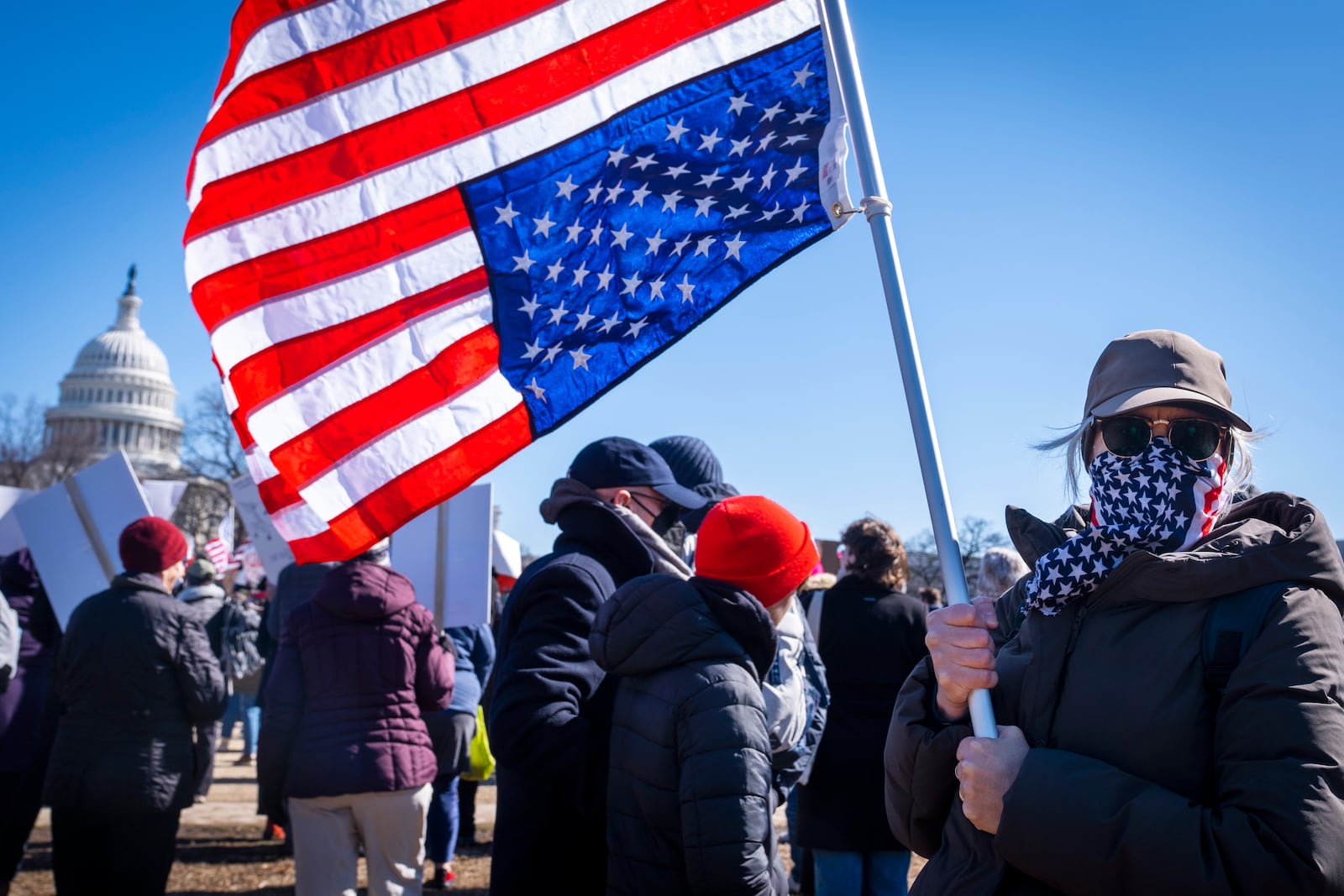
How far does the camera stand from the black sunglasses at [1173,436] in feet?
6.44

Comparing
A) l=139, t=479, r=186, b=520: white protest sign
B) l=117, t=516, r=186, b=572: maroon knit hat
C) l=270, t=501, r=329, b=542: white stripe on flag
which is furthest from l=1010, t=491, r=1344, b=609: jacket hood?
l=139, t=479, r=186, b=520: white protest sign

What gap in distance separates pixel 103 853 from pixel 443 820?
8.07 feet

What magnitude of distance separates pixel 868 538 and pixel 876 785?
1208 millimetres

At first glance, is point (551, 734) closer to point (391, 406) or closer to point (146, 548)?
point (391, 406)

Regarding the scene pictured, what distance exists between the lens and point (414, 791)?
16.5 ft

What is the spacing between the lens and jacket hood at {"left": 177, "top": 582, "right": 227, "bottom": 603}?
10.4 meters

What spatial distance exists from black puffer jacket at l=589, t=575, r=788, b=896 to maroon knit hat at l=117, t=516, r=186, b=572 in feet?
10.4

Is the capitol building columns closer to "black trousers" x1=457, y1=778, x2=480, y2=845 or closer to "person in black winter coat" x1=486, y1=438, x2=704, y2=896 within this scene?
"black trousers" x1=457, y1=778, x2=480, y2=845

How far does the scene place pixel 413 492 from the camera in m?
3.19

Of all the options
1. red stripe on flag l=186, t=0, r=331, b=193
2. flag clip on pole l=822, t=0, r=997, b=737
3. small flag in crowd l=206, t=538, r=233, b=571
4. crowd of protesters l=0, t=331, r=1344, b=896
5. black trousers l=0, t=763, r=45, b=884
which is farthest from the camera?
small flag in crowd l=206, t=538, r=233, b=571

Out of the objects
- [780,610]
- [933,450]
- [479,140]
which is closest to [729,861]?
[780,610]

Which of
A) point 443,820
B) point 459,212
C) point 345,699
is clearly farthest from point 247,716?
point 459,212

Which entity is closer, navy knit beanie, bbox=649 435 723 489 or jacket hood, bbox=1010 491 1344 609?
jacket hood, bbox=1010 491 1344 609

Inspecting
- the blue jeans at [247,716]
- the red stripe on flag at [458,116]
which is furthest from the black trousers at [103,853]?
the blue jeans at [247,716]
